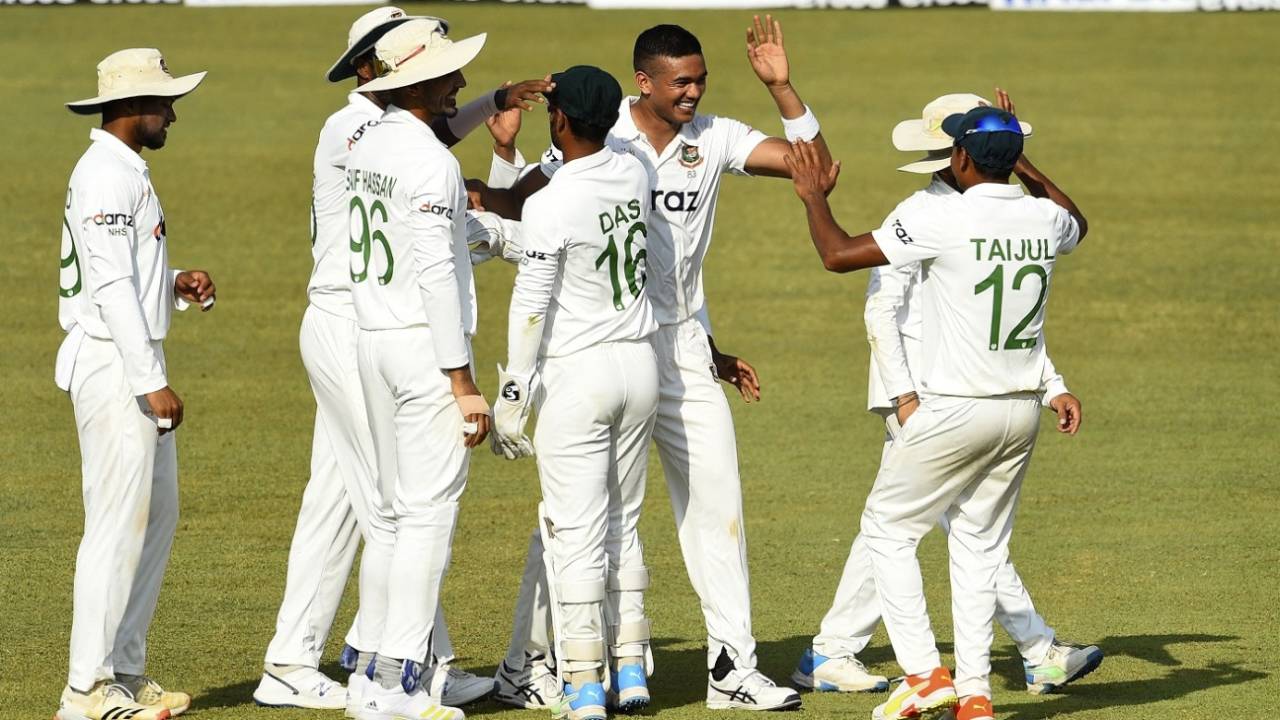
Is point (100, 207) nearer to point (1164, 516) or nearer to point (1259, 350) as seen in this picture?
point (1164, 516)

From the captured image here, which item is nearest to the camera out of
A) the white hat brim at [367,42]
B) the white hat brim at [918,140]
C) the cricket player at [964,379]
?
the cricket player at [964,379]

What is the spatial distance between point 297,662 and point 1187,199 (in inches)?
654

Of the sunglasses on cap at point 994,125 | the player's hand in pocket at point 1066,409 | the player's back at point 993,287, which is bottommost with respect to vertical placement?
the player's hand in pocket at point 1066,409

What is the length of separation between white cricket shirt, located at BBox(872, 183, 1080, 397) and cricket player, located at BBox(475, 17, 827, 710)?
83 centimetres

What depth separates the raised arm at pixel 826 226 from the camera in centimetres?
698

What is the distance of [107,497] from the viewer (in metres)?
7.14

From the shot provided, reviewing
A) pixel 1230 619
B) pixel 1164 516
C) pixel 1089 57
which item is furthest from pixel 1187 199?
pixel 1230 619

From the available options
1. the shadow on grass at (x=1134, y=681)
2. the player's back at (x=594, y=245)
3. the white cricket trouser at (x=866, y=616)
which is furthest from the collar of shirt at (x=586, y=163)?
the shadow on grass at (x=1134, y=681)

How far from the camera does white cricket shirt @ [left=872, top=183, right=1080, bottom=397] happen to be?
6898 mm

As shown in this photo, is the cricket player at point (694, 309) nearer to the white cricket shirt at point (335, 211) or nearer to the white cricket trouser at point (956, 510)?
the white cricket trouser at point (956, 510)

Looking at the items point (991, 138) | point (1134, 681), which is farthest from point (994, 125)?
point (1134, 681)

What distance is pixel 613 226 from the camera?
279 inches

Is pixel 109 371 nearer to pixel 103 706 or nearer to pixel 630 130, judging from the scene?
pixel 103 706

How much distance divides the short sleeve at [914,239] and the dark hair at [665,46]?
1167 mm
